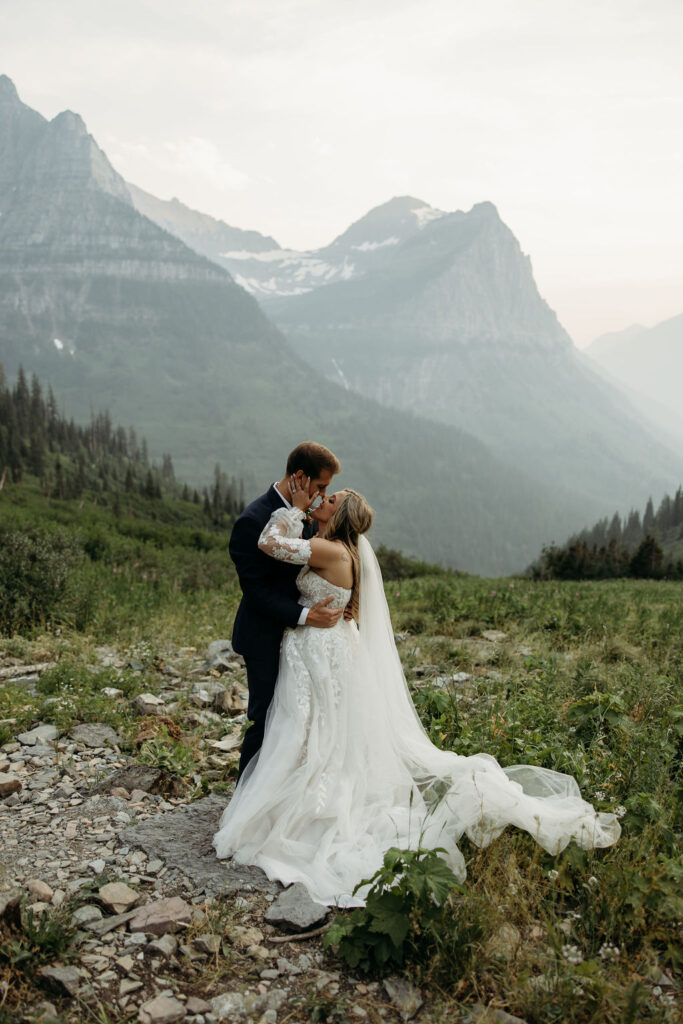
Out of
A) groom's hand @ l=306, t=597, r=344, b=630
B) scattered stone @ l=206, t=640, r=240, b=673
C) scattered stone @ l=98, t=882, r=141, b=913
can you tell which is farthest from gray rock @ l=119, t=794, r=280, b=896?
scattered stone @ l=206, t=640, r=240, b=673

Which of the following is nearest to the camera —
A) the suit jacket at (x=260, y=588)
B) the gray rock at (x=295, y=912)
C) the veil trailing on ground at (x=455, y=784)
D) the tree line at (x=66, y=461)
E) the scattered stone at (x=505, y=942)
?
the scattered stone at (x=505, y=942)

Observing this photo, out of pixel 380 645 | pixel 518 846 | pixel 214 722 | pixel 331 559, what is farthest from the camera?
pixel 214 722

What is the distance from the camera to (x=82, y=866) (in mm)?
4871

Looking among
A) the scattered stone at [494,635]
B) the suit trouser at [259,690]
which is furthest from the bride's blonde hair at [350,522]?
the scattered stone at [494,635]

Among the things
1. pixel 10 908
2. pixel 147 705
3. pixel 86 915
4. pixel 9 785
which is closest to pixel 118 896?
pixel 86 915

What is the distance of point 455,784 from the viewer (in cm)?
494

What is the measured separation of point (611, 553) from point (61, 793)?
60943mm

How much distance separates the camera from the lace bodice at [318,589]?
5570 mm

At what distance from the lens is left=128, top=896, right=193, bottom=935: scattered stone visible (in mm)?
4160

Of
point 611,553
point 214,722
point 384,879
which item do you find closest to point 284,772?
point 384,879

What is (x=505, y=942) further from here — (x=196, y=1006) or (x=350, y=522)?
(x=350, y=522)

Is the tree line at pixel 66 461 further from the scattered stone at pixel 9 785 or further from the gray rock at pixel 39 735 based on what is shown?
the scattered stone at pixel 9 785

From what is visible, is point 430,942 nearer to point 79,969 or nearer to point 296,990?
point 296,990

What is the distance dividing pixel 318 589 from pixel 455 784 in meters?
1.80
